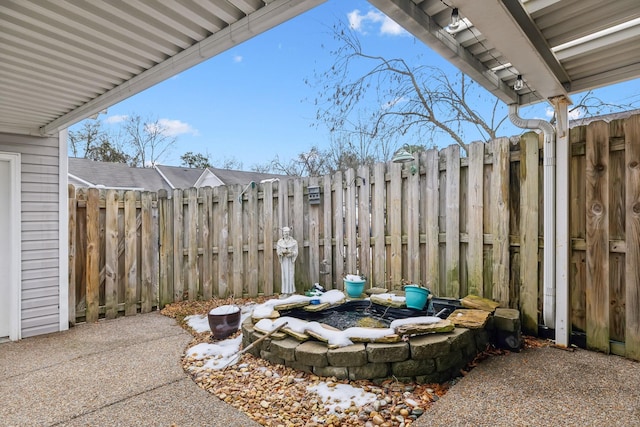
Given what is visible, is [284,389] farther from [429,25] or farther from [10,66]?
[10,66]

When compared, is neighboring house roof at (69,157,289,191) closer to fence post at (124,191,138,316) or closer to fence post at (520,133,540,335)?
fence post at (124,191,138,316)

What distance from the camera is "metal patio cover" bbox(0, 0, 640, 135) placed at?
1.80m

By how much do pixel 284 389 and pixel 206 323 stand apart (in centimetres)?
201

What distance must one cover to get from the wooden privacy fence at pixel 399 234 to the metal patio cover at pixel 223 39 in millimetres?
666

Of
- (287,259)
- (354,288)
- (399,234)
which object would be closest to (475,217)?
(399,234)

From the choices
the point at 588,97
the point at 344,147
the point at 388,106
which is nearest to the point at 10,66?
the point at 388,106

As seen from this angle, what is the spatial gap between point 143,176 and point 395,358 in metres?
15.2

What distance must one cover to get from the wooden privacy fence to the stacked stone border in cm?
106

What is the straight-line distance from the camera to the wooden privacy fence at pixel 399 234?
2.66m

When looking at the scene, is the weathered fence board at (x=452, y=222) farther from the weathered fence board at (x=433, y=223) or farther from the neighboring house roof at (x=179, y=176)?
the neighboring house roof at (x=179, y=176)

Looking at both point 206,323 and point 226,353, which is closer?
point 226,353

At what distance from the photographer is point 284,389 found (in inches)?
90.4

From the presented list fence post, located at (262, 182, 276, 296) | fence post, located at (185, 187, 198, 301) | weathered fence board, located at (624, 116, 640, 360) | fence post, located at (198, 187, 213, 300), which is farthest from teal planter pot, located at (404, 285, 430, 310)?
fence post, located at (185, 187, 198, 301)

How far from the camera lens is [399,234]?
151 inches
